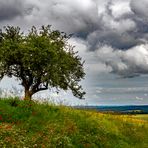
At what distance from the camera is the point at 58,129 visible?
23.8 meters

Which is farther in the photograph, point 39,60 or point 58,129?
point 39,60

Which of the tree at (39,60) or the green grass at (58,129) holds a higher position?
the tree at (39,60)

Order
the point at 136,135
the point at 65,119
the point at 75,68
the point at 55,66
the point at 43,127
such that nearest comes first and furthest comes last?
the point at 43,127, the point at 65,119, the point at 136,135, the point at 55,66, the point at 75,68

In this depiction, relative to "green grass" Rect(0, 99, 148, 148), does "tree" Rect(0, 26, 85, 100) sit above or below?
above

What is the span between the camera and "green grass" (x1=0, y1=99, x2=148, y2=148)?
70.2 ft

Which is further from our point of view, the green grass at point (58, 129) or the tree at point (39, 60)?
the tree at point (39, 60)

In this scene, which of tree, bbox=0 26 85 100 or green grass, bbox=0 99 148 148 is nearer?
green grass, bbox=0 99 148 148

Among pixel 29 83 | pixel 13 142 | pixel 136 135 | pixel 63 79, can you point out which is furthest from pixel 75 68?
pixel 13 142

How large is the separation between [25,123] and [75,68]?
148 ft

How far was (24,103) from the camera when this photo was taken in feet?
89.8

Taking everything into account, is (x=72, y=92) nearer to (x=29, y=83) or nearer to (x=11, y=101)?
(x=29, y=83)

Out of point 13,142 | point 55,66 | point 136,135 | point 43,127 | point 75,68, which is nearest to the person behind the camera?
point 13,142

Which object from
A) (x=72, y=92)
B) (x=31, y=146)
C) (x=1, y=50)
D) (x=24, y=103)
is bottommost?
(x=31, y=146)

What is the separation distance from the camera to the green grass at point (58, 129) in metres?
21.4
